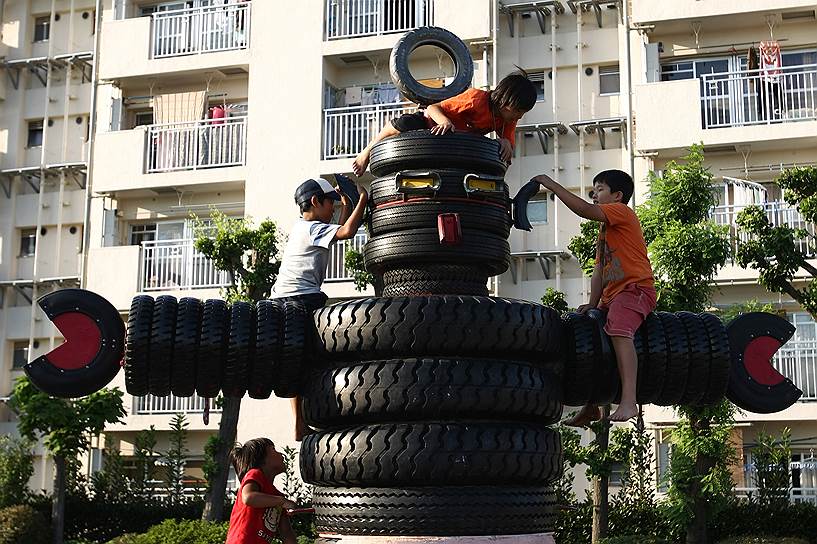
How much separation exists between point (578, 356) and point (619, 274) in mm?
605

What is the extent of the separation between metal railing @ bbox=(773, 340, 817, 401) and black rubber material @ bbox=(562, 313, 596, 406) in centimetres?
1637

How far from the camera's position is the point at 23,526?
2031cm

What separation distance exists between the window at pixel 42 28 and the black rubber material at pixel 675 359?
2742 cm

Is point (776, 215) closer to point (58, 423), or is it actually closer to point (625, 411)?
point (58, 423)

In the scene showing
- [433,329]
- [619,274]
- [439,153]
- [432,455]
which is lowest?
[432,455]

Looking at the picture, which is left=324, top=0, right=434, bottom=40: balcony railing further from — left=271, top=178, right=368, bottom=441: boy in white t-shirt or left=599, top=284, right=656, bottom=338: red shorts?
left=599, top=284, right=656, bottom=338: red shorts

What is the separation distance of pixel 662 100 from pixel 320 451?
60.7ft

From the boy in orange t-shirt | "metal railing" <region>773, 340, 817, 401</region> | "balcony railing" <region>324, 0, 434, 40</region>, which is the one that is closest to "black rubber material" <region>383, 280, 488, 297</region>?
the boy in orange t-shirt

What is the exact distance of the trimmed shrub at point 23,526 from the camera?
20.1 metres

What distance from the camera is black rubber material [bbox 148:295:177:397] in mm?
6203

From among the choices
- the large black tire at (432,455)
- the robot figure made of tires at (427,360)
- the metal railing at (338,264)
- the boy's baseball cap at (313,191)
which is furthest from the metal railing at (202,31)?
the large black tire at (432,455)

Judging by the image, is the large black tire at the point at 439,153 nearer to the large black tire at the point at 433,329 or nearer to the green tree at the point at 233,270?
the large black tire at the point at 433,329

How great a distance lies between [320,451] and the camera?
6.32 m

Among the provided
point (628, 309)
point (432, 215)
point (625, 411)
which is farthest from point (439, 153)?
point (625, 411)
